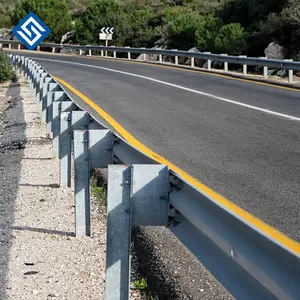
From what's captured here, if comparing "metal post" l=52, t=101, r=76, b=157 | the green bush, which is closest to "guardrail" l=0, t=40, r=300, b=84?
the green bush

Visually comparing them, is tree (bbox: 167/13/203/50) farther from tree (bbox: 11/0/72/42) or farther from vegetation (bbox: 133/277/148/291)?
vegetation (bbox: 133/277/148/291)

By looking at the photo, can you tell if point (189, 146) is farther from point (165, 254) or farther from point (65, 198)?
point (165, 254)

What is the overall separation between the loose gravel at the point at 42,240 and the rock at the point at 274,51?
22803mm

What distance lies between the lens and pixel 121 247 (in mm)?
4152

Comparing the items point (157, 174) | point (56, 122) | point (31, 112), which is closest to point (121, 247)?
point (157, 174)

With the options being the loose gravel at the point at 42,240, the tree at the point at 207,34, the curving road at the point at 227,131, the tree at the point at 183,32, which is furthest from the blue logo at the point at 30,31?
the loose gravel at the point at 42,240

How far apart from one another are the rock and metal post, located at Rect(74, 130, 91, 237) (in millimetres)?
26728

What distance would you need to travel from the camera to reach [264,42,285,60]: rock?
3228cm

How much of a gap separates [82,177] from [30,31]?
26.8 metres

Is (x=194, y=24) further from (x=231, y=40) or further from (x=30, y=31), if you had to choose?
(x=30, y=31)

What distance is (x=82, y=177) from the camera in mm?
6465

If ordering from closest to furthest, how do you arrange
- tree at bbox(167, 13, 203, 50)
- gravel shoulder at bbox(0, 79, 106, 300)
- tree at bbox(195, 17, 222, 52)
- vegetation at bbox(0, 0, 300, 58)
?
gravel shoulder at bbox(0, 79, 106, 300)
vegetation at bbox(0, 0, 300, 58)
tree at bbox(195, 17, 222, 52)
tree at bbox(167, 13, 203, 50)

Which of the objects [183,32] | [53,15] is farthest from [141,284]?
[53,15]

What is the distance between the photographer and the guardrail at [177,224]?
9.05ft
